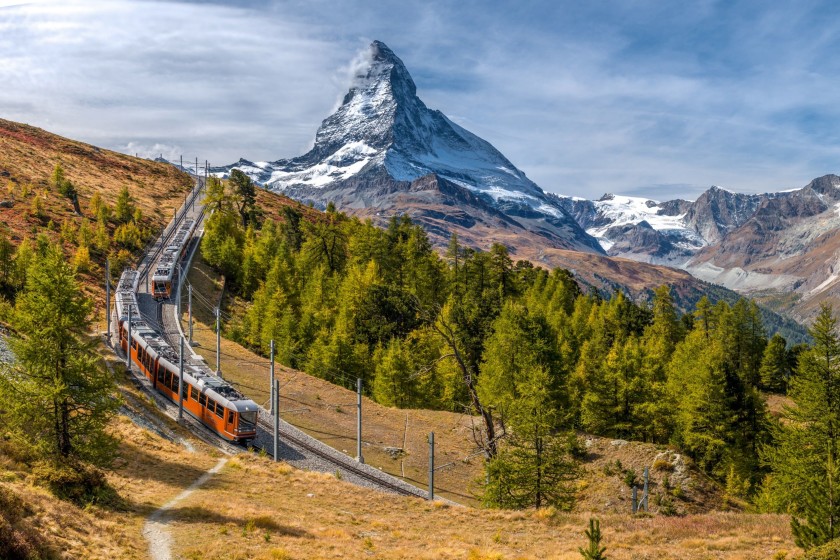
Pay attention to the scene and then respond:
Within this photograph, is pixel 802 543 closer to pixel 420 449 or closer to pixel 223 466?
pixel 223 466

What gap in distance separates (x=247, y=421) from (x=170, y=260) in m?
49.4

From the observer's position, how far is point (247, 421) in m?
38.3

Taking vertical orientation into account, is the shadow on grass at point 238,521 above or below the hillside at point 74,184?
below

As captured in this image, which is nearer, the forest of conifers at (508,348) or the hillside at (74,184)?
the forest of conifers at (508,348)

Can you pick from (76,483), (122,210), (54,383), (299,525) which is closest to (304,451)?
→ (299,525)

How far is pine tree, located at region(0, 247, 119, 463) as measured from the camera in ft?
77.8

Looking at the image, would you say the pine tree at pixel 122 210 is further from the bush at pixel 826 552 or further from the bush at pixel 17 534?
the bush at pixel 826 552

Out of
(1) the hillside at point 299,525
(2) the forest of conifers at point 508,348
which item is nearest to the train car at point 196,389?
(1) the hillside at point 299,525

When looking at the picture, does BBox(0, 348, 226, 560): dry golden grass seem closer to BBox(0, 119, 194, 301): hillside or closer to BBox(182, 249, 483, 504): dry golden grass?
BBox(182, 249, 483, 504): dry golden grass

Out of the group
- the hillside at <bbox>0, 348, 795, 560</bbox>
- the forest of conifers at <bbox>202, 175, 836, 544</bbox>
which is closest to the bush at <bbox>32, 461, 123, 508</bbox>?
the hillside at <bbox>0, 348, 795, 560</bbox>

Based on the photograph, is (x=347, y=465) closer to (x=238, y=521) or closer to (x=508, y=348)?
(x=508, y=348)

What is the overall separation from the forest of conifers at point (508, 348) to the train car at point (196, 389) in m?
12.3

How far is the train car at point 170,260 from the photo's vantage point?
7381 centimetres

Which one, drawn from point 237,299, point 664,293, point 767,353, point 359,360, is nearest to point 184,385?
point 359,360
